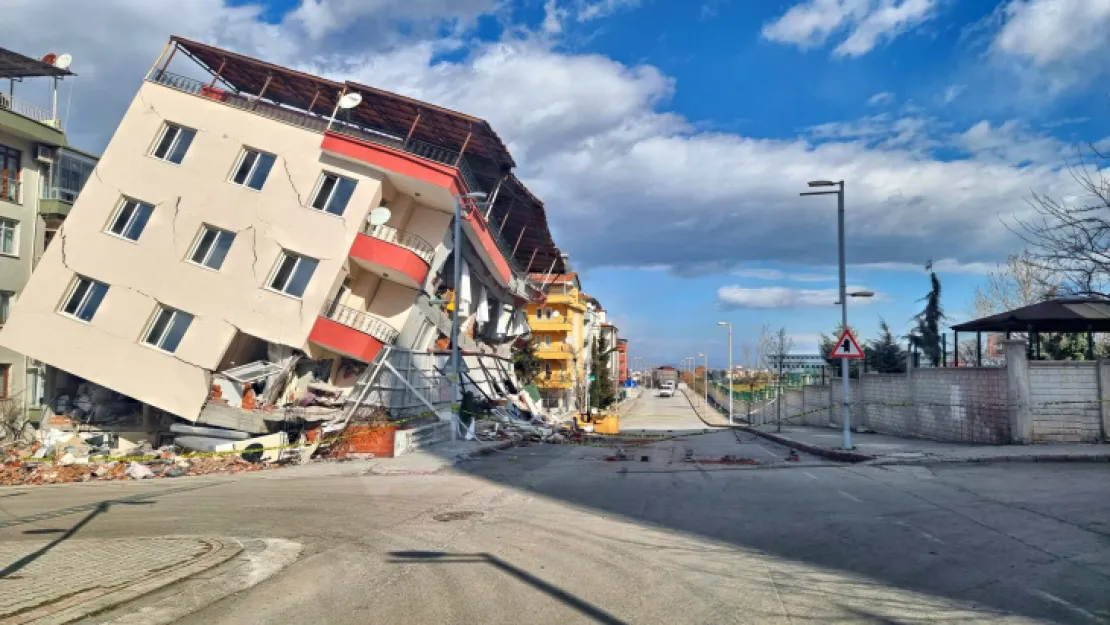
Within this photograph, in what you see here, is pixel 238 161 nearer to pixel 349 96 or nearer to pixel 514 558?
pixel 349 96

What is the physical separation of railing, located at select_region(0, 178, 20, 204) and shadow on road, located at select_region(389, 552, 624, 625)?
31956 mm

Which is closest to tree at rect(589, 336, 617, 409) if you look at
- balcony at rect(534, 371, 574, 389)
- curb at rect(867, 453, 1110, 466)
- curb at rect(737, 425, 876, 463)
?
balcony at rect(534, 371, 574, 389)

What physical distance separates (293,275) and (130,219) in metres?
5.93

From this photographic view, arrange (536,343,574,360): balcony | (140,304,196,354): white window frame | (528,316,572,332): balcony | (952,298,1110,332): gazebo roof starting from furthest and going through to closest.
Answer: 1. (528,316,572,332): balcony
2. (536,343,574,360): balcony
3. (140,304,196,354): white window frame
4. (952,298,1110,332): gazebo roof

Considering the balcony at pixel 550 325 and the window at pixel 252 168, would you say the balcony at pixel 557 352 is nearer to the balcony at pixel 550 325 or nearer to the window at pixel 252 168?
the balcony at pixel 550 325

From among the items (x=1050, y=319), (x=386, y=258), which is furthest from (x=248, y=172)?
(x=1050, y=319)

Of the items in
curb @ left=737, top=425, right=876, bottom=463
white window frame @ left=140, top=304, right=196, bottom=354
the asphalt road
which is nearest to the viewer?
the asphalt road

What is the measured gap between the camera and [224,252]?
1019 inches

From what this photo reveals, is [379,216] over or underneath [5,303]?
over

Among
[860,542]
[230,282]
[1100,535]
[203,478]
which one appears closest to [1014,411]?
[1100,535]

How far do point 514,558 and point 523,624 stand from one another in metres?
2.16

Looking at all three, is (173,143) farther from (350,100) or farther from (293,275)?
(350,100)

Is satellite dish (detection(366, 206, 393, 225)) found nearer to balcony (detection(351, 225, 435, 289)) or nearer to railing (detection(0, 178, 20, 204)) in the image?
balcony (detection(351, 225, 435, 289))

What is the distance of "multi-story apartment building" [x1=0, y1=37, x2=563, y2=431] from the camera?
25.0 metres
